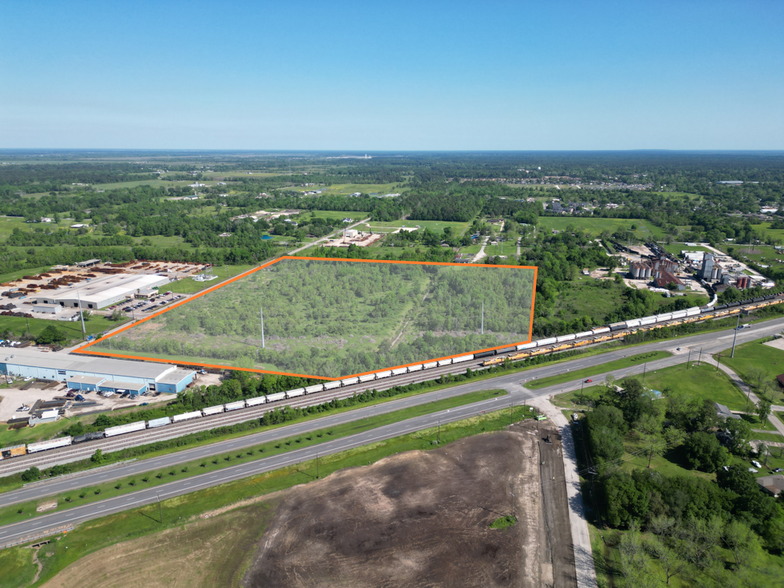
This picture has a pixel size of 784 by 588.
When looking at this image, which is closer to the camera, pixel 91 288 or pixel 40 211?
pixel 91 288

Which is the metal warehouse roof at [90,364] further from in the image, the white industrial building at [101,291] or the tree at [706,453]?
the tree at [706,453]

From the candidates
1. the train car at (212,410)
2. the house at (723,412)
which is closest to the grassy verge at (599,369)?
the house at (723,412)

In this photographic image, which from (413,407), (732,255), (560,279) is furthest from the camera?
(732,255)

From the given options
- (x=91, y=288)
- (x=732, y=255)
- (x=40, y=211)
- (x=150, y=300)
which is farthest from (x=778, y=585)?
(x=40, y=211)

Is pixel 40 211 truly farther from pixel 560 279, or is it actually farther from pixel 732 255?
pixel 732 255

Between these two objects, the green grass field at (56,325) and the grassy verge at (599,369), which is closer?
the grassy verge at (599,369)

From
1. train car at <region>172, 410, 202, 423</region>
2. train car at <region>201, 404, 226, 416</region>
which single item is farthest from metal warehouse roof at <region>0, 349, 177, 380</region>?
train car at <region>201, 404, 226, 416</region>

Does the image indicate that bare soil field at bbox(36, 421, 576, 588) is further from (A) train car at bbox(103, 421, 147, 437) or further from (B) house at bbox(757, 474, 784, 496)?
(A) train car at bbox(103, 421, 147, 437)
